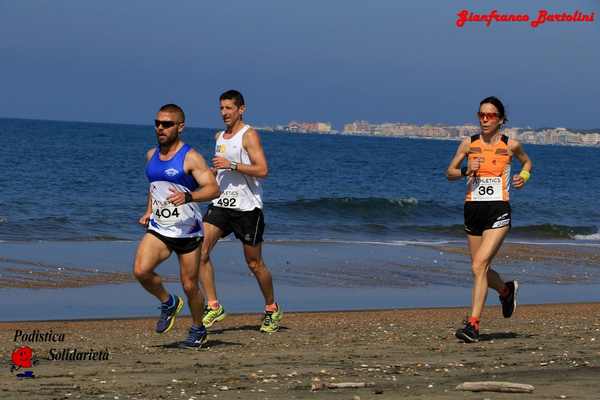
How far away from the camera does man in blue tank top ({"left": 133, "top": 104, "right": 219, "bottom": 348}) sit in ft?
27.3

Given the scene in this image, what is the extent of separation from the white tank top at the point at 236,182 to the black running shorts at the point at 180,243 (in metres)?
1.49

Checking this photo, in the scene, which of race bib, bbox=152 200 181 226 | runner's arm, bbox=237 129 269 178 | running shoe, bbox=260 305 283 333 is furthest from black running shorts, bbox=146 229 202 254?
running shoe, bbox=260 305 283 333

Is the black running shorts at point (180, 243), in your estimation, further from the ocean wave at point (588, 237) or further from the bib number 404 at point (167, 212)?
the ocean wave at point (588, 237)

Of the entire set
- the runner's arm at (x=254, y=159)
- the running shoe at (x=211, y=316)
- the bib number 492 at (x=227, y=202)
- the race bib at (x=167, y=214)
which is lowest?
the running shoe at (x=211, y=316)

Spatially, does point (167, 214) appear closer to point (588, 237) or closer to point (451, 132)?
point (588, 237)

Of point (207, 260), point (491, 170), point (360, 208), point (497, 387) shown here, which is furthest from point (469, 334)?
point (360, 208)

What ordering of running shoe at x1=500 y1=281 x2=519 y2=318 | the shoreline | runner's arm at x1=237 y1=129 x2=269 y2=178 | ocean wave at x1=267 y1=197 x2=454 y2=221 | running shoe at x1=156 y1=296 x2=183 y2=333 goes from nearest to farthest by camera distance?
running shoe at x1=156 y1=296 x2=183 y2=333 < runner's arm at x1=237 y1=129 x2=269 y2=178 < running shoe at x1=500 y1=281 x2=519 y2=318 < the shoreline < ocean wave at x1=267 y1=197 x2=454 y2=221

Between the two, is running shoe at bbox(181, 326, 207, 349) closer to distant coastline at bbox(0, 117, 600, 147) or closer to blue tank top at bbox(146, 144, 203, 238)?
blue tank top at bbox(146, 144, 203, 238)

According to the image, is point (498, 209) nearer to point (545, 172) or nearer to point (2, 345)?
point (2, 345)

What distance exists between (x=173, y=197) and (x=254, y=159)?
6.02ft

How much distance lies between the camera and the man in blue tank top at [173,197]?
831 cm

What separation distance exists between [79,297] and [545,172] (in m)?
65.6

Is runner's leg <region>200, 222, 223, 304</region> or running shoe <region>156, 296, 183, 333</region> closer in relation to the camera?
running shoe <region>156, 296, 183, 333</region>

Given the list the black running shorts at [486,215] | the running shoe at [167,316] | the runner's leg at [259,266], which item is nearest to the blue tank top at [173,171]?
the running shoe at [167,316]
